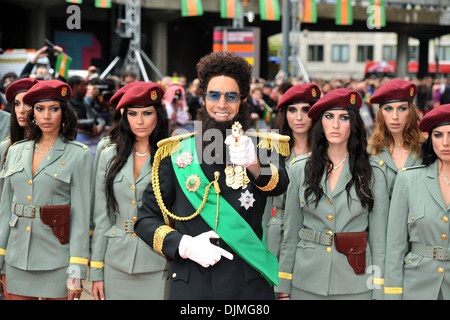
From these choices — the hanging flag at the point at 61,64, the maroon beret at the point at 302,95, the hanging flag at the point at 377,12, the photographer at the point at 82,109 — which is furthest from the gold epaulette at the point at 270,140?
the hanging flag at the point at 377,12

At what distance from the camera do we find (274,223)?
4887 millimetres

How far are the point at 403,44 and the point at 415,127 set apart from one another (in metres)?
37.7

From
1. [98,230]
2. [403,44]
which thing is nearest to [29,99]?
[98,230]

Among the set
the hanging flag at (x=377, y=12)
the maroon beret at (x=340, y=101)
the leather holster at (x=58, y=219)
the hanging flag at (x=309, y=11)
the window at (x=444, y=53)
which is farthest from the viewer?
the window at (x=444, y=53)

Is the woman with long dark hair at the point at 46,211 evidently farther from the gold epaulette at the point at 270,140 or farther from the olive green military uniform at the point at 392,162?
the olive green military uniform at the point at 392,162

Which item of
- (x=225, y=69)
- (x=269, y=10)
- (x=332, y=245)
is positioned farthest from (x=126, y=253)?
(x=269, y=10)

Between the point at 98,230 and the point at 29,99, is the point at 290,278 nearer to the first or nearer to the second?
the point at 98,230

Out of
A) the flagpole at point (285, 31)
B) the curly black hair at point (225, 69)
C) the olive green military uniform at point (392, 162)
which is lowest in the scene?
the olive green military uniform at point (392, 162)

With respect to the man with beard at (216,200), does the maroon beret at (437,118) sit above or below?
above

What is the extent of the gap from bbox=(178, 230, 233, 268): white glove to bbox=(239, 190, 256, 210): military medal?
0.76 feet

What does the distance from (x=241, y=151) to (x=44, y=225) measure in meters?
2.17

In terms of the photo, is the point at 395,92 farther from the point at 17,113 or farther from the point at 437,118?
the point at 17,113

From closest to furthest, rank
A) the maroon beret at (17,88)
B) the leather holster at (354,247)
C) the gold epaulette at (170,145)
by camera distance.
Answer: the gold epaulette at (170,145) → the leather holster at (354,247) → the maroon beret at (17,88)

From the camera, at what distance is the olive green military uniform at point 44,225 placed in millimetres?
4270
